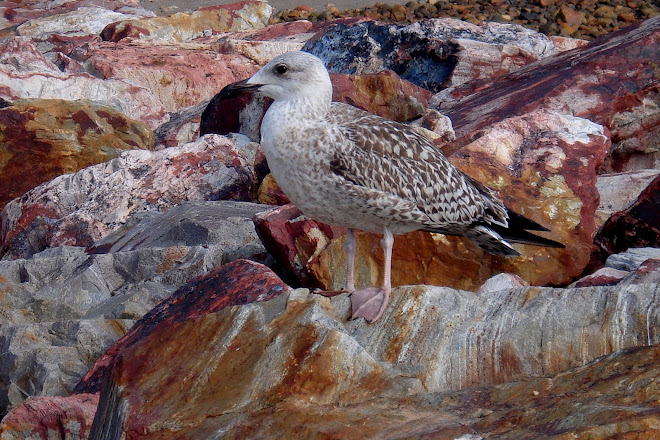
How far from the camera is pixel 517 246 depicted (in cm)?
656

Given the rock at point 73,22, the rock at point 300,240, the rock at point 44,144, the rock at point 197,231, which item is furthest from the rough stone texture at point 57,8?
the rock at point 300,240

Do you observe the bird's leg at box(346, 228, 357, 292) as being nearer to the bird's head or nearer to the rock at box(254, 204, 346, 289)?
the rock at box(254, 204, 346, 289)

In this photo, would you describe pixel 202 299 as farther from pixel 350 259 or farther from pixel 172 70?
pixel 172 70

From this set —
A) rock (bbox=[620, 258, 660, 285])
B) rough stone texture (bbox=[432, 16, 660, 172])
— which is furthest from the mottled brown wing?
rough stone texture (bbox=[432, 16, 660, 172])

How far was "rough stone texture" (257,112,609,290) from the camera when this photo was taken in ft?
20.7

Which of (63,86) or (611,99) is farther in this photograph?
(63,86)

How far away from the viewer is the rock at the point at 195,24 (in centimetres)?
1756

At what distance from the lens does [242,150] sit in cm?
952

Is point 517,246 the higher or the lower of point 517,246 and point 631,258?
the lower

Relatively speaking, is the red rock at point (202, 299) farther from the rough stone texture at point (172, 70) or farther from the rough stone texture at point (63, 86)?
the rough stone texture at point (172, 70)

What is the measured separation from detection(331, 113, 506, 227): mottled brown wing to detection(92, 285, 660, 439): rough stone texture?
0.91 m

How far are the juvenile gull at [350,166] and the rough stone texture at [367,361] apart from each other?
45cm

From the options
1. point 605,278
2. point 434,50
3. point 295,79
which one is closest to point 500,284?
point 605,278

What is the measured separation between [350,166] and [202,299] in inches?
42.7
